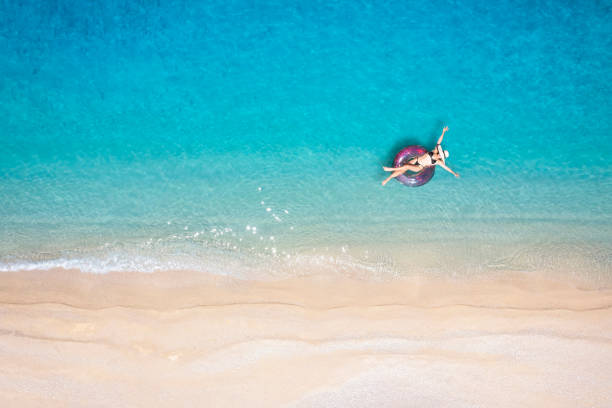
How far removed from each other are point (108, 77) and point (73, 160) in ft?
3.81

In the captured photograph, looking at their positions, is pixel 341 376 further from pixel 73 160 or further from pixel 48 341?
pixel 73 160

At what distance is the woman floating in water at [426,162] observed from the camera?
4.19 m

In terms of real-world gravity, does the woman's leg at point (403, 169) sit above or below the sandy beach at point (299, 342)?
above

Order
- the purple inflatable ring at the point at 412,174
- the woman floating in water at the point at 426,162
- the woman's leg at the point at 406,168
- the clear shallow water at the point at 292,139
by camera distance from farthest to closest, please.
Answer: the clear shallow water at the point at 292,139
the purple inflatable ring at the point at 412,174
the woman's leg at the point at 406,168
the woman floating in water at the point at 426,162

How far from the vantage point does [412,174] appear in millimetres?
4512

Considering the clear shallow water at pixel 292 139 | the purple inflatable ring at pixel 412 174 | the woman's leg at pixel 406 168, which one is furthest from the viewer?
the clear shallow water at pixel 292 139

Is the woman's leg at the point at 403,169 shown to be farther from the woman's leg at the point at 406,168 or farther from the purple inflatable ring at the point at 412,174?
the purple inflatable ring at the point at 412,174

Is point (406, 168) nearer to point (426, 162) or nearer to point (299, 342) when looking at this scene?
point (426, 162)

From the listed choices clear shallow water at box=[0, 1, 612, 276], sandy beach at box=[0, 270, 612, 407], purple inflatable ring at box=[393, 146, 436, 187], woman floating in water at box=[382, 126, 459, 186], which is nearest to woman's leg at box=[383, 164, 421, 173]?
woman floating in water at box=[382, 126, 459, 186]

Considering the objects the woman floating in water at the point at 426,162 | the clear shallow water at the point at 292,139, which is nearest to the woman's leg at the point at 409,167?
the woman floating in water at the point at 426,162

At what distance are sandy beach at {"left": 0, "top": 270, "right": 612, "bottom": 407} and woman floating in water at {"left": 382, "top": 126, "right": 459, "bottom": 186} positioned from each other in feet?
4.70

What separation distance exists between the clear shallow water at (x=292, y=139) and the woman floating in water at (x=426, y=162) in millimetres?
312

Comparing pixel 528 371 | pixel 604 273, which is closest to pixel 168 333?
pixel 528 371

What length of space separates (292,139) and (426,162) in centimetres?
168
